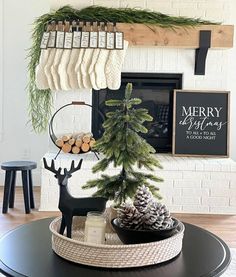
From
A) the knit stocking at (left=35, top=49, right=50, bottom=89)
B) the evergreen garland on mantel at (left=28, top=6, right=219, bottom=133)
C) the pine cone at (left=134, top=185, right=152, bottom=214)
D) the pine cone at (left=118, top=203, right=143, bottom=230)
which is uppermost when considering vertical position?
the evergreen garland on mantel at (left=28, top=6, right=219, bottom=133)

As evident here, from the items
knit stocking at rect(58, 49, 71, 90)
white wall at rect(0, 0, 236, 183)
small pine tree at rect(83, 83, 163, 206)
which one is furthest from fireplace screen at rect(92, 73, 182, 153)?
small pine tree at rect(83, 83, 163, 206)

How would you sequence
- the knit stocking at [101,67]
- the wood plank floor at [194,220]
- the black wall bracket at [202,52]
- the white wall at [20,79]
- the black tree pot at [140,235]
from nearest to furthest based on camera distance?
1. the black tree pot at [140,235]
2. the wood plank floor at [194,220]
3. the knit stocking at [101,67]
4. the black wall bracket at [202,52]
5. the white wall at [20,79]

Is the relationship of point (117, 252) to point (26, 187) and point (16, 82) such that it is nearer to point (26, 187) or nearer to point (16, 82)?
point (26, 187)

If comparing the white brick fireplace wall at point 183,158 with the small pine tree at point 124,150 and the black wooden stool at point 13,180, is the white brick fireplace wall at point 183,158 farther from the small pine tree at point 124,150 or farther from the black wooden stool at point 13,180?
the small pine tree at point 124,150

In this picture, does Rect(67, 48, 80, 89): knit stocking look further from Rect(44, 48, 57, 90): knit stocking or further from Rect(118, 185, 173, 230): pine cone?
Rect(118, 185, 173, 230): pine cone

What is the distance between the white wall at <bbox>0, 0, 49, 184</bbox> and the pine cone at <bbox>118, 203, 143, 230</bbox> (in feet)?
11.4

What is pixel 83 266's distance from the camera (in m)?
1.55

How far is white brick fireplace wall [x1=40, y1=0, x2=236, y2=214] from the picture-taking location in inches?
159

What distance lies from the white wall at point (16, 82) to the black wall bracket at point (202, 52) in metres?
1.77

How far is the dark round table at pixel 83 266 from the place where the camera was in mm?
1500

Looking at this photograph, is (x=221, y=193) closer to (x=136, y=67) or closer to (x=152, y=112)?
(x=152, y=112)

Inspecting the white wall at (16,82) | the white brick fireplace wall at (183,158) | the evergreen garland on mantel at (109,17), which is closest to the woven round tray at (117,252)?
the white brick fireplace wall at (183,158)

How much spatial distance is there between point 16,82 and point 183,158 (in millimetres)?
2057

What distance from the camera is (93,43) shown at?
4113 mm
